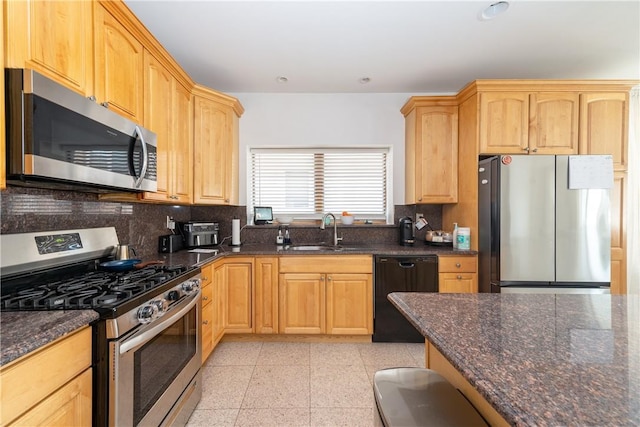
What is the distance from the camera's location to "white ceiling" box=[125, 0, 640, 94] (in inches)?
74.4

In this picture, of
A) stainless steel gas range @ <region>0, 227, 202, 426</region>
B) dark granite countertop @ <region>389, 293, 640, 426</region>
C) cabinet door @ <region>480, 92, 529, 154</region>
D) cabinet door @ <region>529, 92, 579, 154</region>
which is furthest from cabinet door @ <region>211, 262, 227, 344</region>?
cabinet door @ <region>529, 92, 579, 154</region>

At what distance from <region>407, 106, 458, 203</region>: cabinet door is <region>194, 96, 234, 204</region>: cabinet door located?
204cm

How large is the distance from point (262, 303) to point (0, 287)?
1.73 metres

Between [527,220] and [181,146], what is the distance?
3033 mm

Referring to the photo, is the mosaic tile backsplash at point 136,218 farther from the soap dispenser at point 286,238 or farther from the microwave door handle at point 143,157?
the microwave door handle at point 143,157

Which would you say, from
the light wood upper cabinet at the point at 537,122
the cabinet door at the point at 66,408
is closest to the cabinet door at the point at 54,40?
the cabinet door at the point at 66,408

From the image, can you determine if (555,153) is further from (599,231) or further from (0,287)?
(0,287)

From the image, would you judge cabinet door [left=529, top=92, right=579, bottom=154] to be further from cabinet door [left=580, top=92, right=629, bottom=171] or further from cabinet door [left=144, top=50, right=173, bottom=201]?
cabinet door [left=144, top=50, right=173, bottom=201]

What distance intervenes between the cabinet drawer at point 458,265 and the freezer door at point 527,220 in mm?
273

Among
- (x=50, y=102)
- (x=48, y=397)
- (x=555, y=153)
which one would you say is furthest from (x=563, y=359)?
(x=555, y=153)

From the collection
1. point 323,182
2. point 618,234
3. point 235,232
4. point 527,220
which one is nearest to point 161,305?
point 235,232

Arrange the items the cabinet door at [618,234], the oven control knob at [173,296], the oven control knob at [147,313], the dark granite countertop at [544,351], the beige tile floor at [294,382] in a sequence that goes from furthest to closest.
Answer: the cabinet door at [618,234], the beige tile floor at [294,382], the oven control knob at [173,296], the oven control knob at [147,313], the dark granite countertop at [544,351]

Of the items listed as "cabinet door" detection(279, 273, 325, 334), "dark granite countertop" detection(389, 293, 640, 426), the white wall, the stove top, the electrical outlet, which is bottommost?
"cabinet door" detection(279, 273, 325, 334)

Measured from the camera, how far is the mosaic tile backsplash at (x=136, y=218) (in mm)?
1331
